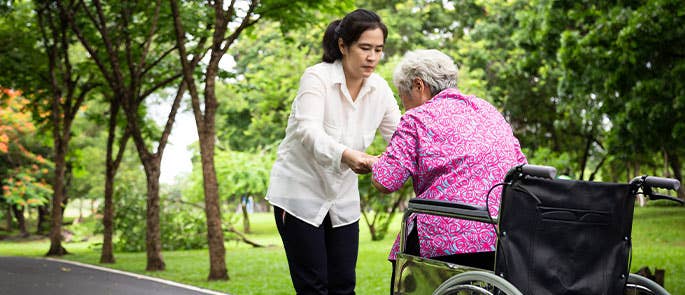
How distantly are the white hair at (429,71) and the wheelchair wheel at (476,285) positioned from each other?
2.70ft

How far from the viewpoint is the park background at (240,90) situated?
12.9 m

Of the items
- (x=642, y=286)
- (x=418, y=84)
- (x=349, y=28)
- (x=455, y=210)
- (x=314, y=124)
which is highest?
(x=349, y=28)

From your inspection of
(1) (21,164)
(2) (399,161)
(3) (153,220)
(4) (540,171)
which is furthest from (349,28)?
(1) (21,164)

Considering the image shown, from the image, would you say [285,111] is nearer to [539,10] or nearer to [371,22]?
[539,10]

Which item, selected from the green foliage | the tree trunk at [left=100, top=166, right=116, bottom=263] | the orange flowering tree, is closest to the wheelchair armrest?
the tree trunk at [left=100, top=166, right=116, bottom=263]

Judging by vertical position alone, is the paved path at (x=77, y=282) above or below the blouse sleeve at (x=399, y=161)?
below

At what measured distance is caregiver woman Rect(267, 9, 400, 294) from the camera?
390 cm

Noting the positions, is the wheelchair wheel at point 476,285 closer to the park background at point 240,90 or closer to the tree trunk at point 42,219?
the park background at point 240,90

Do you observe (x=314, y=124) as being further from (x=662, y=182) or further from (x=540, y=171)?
(x=662, y=182)

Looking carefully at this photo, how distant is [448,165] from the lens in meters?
3.48

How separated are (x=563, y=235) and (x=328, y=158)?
1.04 meters

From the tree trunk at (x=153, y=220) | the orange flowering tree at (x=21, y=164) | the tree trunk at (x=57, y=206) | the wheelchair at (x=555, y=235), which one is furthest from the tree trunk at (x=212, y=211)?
the orange flowering tree at (x=21, y=164)

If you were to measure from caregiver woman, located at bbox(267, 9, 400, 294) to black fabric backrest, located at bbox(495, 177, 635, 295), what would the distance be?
33.5 inches

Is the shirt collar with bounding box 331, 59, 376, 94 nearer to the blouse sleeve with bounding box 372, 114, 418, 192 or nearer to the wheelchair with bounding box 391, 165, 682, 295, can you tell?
the blouse sleeve with bounding box 372, 114, 418, 192
